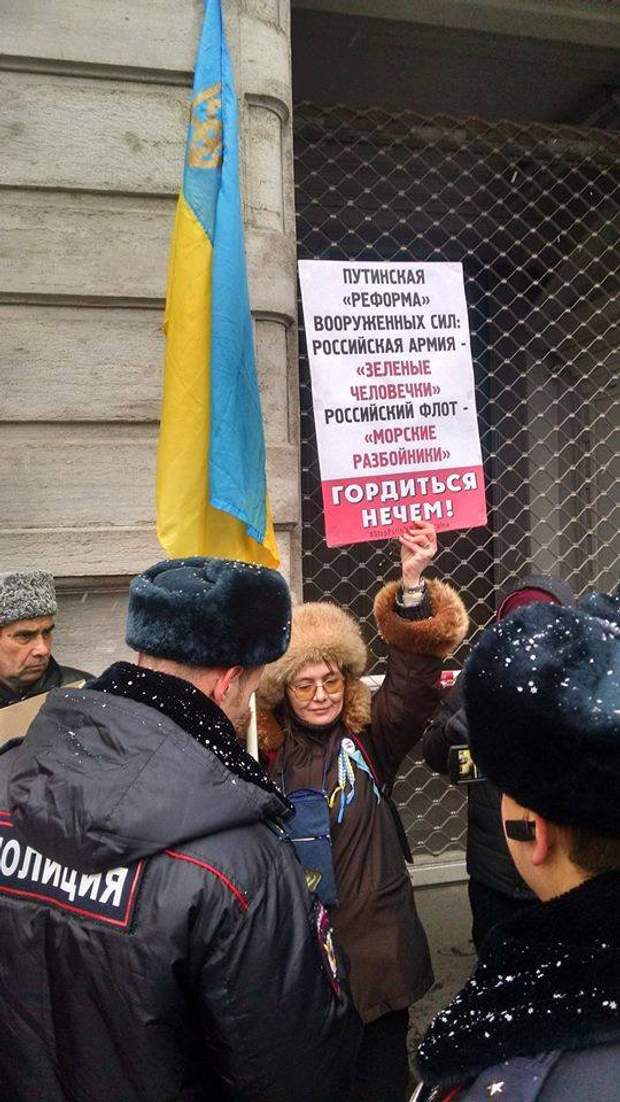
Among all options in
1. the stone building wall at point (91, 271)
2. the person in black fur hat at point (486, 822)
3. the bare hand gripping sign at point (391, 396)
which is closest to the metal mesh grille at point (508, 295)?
the stone building wall at point (91, 271)

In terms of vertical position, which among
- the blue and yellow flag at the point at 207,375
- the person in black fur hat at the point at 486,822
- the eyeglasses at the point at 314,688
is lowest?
the person in black fur hat at the point at 486,822

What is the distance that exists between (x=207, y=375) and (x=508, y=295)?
5717 mm

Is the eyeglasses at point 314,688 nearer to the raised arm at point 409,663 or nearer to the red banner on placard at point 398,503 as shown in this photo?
the raised arm at point 409,663

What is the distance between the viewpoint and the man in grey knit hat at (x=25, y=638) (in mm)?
3412

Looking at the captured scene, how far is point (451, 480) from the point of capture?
11.8ft

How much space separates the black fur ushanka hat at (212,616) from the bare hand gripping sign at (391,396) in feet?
4.78

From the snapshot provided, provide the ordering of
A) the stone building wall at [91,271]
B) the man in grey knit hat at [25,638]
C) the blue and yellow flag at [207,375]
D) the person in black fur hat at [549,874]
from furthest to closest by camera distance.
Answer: the stone building wall at [91,271] → the man in grey knit hat at [25,638] → the blue and yellow flag at [207,375] → the person in black fur hat at [549,874]

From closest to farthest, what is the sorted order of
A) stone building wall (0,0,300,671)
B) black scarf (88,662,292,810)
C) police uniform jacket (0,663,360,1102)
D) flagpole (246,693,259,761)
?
police uniform jacket (0,663,360,1102) → black scarf (88,662,292,810) → flagpole (246,693,259,761) → stone building wall (0,0,300,671)

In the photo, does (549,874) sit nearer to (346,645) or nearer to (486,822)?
(346,645)

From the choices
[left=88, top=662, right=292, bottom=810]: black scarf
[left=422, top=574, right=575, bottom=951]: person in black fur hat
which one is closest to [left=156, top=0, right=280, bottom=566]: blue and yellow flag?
[left=422, top=574, right=575, bottom=951]: person in black fur hat

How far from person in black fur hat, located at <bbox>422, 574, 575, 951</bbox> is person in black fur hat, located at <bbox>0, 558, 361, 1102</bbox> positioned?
1.51 metres

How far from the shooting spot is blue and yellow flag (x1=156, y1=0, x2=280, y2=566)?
3152 mm

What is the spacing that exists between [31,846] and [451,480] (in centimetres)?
231

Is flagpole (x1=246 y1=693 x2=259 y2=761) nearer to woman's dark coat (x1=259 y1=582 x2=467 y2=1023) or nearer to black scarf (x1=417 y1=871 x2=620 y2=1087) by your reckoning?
woman's dark coat (x1=259 y1=582 x2=467 y2=1023)
